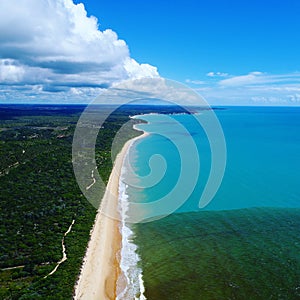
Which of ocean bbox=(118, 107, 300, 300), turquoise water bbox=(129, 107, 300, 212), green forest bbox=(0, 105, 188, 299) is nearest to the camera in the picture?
green forest bbox=(0, 105, 188, 299)

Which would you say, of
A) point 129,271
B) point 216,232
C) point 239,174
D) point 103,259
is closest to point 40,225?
point 103,259

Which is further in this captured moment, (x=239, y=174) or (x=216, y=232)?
(x=239, y=174)

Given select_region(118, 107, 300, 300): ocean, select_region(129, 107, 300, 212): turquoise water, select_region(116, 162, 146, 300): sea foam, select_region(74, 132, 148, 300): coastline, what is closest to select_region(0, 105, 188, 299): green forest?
select_region(74, 132, 148, 300): coastline

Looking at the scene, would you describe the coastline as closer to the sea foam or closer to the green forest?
the sea foam

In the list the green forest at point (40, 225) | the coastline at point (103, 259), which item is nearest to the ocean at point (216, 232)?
the coastline at point (103, 259)

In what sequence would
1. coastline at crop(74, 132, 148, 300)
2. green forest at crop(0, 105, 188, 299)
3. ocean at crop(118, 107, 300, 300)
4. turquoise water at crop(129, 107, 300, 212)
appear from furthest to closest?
turquoise water at crop(129, 107, 300, 212), ocean at crop(118, 107, 300, 300), coastline at crop(74, 132, 148, 300), green forest at crop(0, 105, 188, 299)

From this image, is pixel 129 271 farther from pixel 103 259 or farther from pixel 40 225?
pixel 40 225

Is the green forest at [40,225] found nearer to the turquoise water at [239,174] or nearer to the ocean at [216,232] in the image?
the ocean at [216,232]
